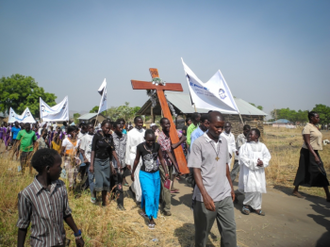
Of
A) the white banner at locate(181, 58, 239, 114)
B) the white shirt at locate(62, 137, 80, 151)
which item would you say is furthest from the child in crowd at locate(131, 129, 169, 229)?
the white shirt at locate(62, 137, 80, 151)

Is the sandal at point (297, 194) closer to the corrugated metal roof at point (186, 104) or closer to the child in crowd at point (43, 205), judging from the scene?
the child in crowd at point (43, 205)

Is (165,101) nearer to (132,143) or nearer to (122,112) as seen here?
(132,143)

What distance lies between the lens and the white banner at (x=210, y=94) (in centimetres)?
598

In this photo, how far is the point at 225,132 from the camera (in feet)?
18.3

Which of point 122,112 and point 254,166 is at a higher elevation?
point 122,112

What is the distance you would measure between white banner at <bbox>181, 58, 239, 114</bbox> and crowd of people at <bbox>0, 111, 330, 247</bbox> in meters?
0.53

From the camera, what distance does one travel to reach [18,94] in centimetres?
4488

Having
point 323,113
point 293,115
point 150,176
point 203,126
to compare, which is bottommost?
point 150,176

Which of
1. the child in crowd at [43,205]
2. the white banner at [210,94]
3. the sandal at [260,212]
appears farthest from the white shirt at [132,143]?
the child in crowd at [43,205]

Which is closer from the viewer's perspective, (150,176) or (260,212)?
(150,176)

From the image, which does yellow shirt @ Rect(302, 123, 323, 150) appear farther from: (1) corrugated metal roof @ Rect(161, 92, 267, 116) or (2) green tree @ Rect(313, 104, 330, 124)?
(2) green tree @ Rect(313, 104, 330, 124)

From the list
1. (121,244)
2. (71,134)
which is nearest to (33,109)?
(71,134)

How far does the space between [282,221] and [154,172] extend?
264cm

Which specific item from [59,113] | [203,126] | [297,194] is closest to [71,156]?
[203,126]
